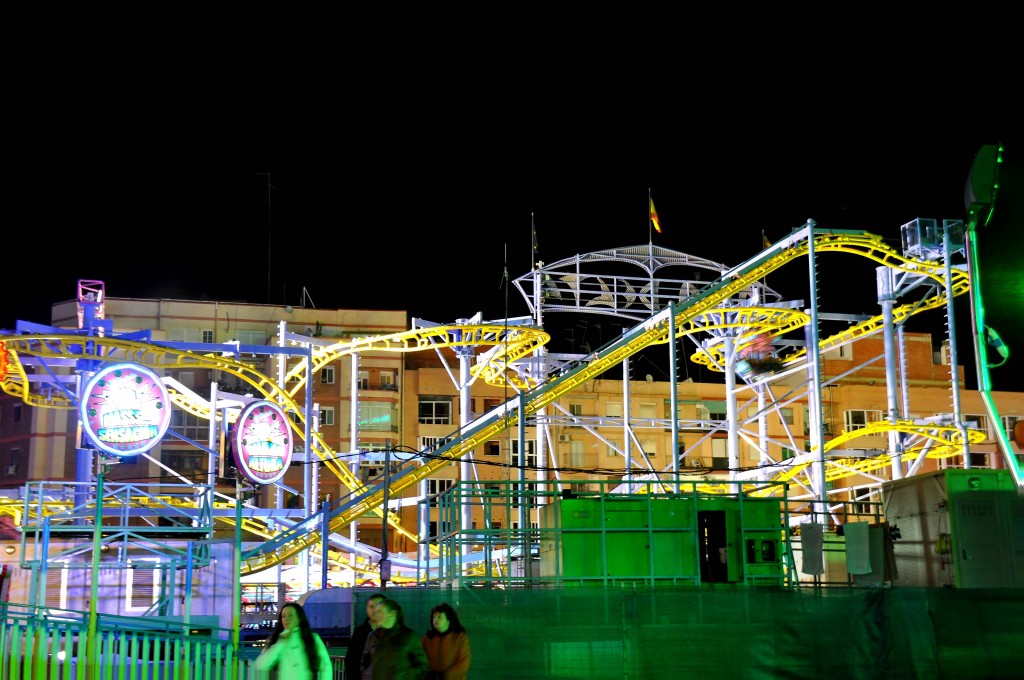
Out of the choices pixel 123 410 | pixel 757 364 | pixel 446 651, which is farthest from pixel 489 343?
pixel 446 651

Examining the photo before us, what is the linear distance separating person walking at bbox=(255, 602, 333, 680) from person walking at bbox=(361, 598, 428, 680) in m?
0.44

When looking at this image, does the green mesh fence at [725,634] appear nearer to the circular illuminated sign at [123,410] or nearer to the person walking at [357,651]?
the person walking at [357,651]

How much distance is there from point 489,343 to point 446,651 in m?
31.0

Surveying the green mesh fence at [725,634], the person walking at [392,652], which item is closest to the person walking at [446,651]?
the person walking at [392,652]

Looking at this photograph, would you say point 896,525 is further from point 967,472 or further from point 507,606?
point 507,606

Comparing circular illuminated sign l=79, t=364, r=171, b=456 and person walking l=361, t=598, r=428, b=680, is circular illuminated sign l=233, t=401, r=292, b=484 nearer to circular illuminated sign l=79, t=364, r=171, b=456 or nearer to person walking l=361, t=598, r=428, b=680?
circular illuminated sign l=79, t=364, r=171, b=456

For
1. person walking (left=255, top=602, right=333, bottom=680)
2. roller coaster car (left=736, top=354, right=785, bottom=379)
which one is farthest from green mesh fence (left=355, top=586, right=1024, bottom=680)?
roller coaster car (left=736, top=354, right=785, bottom=379)

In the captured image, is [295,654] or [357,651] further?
[357,651]

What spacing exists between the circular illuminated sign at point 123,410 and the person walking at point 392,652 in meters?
16.9

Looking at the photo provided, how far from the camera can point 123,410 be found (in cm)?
2673

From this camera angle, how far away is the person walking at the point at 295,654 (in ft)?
34.6

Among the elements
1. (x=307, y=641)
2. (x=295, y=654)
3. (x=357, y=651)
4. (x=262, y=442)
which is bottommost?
(x=357, y=651)

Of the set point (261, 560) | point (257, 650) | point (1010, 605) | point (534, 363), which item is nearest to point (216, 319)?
point (534, 363)

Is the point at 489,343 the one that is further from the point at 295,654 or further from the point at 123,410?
the point at 295,654
